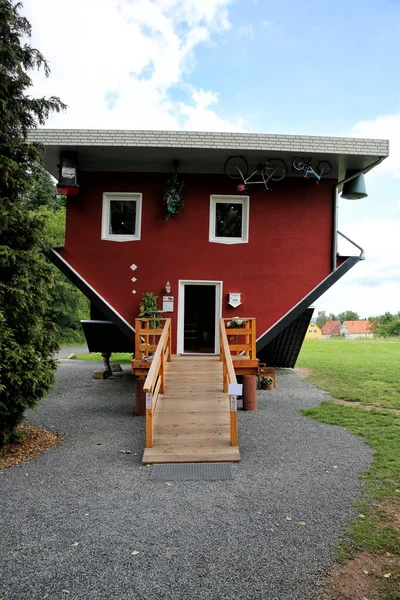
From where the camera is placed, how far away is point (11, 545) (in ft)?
11.2

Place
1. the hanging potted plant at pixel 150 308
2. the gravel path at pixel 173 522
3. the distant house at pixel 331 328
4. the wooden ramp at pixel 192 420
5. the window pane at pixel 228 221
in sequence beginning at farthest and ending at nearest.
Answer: the distant house at pixel 331 328
the window pane at pixel 228 221
the hanging potted plant at pixel 150 308
the wooden ramp at pixel 192 420
the gravel path at pixel 173 522

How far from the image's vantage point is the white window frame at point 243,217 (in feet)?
31.4

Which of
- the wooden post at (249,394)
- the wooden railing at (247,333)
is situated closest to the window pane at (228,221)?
the wooden railing at (247,333)

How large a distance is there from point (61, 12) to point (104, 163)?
2967 mm

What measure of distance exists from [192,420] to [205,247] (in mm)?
4394

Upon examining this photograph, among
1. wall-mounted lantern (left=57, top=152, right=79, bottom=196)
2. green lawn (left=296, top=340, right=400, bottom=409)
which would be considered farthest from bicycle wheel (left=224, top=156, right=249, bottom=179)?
green lawn (left=296, top=340, right=400, bottom=409)

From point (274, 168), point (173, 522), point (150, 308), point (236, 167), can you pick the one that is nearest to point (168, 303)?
point (150, 308)

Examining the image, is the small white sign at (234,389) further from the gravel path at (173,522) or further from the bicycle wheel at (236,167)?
the bicycle wheel at (236,167)

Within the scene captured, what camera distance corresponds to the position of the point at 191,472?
5152mm

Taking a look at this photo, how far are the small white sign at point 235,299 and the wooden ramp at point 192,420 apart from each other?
171cm

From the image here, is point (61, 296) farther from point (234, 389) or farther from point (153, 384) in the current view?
point (234, 389)

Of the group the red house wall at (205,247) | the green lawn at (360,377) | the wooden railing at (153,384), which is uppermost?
the red house wall at (205,247)

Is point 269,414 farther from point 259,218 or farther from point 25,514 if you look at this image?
point 25,514

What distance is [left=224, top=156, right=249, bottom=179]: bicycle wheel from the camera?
9.05 meters
